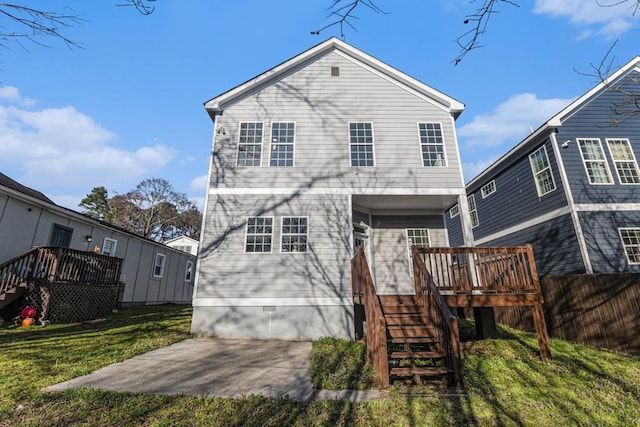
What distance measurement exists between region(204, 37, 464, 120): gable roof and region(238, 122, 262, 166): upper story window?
1.13 meters

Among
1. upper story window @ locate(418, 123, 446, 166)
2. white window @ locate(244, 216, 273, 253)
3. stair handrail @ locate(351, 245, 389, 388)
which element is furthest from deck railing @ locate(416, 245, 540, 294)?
white window @ locate(244, 216, 273, 253)

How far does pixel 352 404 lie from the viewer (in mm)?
3721

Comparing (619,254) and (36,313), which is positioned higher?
(619,254)

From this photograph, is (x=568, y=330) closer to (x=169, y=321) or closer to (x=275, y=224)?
(x=275, y=224)

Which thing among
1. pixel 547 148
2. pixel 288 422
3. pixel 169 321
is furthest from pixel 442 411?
pixel 547 148

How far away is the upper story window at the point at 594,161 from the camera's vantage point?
10469 mm

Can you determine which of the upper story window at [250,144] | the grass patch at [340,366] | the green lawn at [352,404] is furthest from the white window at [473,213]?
the upper story window at [250,144]

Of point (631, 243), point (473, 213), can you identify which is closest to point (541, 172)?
point (631, 243)

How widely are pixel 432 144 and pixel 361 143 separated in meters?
2.47

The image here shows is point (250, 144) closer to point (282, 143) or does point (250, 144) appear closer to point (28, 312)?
point (282, 143)

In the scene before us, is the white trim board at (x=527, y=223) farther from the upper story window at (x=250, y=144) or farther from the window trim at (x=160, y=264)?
the window trim at (x=160, y=264)

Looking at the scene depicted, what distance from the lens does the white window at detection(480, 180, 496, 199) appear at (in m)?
14.5

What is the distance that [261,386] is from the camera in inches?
170

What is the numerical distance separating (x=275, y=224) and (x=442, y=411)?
20.7 ft
